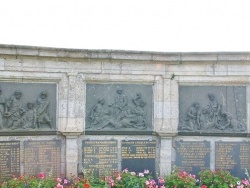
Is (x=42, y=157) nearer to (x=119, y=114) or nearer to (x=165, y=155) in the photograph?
Result: (x=119, y=114)

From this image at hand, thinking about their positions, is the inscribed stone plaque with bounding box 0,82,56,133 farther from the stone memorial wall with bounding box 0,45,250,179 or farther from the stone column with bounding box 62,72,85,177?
the stone column with bounding box 62,72,85,177

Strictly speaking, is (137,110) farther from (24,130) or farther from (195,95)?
(24,130)

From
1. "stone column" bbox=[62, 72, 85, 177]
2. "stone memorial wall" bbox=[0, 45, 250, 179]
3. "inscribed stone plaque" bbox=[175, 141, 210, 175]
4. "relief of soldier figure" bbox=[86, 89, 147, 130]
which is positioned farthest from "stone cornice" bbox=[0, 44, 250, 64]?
"inscribed stone plaque" bbox=[175, 141, 210, 175]

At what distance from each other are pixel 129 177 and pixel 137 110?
1.97m

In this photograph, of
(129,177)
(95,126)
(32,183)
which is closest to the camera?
(32,183)

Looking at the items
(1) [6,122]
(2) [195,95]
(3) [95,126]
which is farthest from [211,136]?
(1) [6,122]

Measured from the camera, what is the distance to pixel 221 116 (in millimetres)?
10562

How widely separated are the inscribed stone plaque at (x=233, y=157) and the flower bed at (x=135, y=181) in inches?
18.9

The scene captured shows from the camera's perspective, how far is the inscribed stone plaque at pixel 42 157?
386 inches

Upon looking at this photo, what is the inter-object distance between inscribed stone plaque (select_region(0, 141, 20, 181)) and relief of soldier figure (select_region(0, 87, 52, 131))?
0.46 m

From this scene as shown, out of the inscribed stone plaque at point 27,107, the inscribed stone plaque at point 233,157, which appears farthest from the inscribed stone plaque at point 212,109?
the inscribed stone plaque at point 27,107

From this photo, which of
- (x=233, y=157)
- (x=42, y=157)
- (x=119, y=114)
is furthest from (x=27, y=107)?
(x=233, y=157)

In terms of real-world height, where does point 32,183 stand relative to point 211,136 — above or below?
below

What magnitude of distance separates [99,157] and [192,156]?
8.93ft
